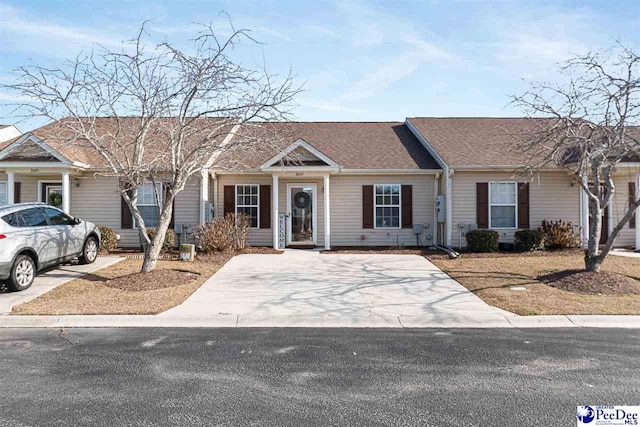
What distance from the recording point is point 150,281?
30.3 feet

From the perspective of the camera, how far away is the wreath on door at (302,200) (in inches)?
658

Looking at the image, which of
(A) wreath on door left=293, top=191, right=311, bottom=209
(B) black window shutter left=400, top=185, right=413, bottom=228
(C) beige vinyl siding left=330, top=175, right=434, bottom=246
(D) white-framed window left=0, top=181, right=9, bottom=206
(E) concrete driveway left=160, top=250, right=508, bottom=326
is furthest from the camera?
(A) wreath on door left=293, top=191, right=311, bottom=209

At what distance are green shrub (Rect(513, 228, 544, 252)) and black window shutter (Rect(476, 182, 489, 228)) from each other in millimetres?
1215

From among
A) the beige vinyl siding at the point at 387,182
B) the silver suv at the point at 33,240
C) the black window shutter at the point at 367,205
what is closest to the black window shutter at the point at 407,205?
the beige vinyl siding at the point at 387,182

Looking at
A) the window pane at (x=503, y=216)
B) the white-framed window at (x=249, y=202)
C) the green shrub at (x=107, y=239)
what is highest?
the white-framed window at (x=249, y=202)

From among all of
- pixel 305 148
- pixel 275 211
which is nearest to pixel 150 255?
pixel 275 211

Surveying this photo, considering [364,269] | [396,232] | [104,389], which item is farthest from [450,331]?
[396,232]

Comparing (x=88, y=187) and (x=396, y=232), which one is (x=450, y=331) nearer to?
(x=396, y=232)

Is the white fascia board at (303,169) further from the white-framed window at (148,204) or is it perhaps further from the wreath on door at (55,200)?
the wreath on door at (55,200)

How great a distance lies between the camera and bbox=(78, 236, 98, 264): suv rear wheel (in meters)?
11.5

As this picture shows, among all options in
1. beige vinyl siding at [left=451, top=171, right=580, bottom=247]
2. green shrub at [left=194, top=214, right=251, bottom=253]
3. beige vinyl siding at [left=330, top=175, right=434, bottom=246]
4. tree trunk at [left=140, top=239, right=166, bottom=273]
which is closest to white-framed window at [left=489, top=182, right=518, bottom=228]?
beige vinyl siding at [left=451, top=171, right=580, bottom=247]

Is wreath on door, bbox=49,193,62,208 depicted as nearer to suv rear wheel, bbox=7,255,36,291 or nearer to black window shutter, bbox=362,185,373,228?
suv rear wheel, bbox=7,255,36,291

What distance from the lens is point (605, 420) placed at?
3766 mm

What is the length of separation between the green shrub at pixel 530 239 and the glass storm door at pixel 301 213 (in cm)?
743
